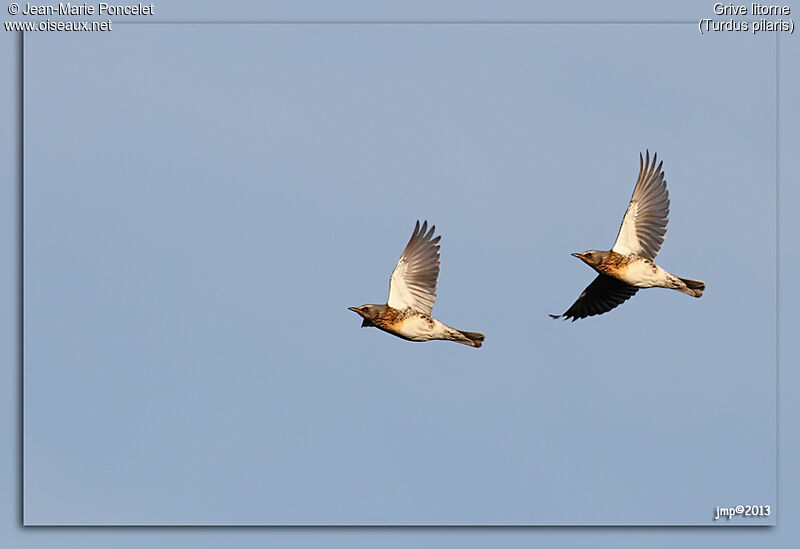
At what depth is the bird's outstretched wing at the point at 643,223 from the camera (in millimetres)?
21500

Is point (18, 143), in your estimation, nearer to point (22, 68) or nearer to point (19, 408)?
point (22, 68)

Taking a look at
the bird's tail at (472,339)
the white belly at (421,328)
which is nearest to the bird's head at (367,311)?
the white belly at (421,328)

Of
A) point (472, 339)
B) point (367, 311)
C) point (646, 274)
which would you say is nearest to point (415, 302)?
point (367, 311)

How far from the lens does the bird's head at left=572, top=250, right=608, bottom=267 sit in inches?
849

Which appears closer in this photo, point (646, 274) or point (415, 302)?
point (415, 302)

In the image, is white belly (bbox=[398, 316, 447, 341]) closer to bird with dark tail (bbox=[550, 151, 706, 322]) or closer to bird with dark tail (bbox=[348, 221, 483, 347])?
bird with dark tail (bbox=[348, 221, 483, 347])

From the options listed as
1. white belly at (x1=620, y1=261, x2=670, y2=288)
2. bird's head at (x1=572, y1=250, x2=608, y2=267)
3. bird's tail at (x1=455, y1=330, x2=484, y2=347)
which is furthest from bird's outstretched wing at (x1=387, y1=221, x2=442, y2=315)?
white belly at (x1=620, y1=261, x2=670, y2=288)

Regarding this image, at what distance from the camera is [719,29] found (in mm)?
20578

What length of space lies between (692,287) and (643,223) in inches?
45.7

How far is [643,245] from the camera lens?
70.6ft

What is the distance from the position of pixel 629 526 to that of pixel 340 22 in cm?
754

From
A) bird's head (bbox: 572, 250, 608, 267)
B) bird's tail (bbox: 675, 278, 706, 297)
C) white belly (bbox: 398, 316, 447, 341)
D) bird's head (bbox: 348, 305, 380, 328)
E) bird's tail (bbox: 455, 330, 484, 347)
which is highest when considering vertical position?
bird's head (bbox: 572, 250, 608, 267)

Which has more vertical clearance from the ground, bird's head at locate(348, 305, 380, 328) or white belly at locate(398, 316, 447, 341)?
bird's head at locate(348, 305, 380, 328)

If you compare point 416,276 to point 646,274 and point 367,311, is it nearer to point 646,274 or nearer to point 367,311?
point 367,311
